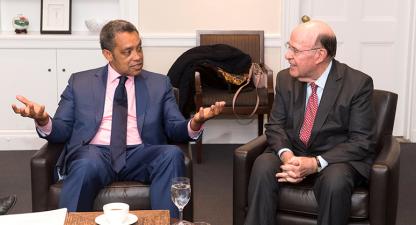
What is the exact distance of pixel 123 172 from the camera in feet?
10.9

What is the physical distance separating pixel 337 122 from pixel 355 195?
395 mm

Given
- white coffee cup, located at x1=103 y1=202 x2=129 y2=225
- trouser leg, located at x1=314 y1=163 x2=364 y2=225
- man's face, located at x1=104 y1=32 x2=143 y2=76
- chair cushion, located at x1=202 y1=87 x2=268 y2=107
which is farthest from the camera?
chair cushion, located at x1=202 y1=87 x2=268 y2=107

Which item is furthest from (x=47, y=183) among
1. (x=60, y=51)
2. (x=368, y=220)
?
(x=60, y=51)

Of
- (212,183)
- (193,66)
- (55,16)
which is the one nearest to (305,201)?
(212,183)

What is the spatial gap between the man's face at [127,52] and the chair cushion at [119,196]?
646 mm

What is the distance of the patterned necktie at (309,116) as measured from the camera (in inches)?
132

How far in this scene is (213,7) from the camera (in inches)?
219

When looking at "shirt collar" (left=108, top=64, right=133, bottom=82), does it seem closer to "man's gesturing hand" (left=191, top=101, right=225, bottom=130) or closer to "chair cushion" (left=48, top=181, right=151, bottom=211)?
"man's gesturing hand" (left=191, top=101, right=225, bottom=130)

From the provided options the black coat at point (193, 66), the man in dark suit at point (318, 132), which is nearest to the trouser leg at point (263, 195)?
the man in dark suit at point (318, 132)

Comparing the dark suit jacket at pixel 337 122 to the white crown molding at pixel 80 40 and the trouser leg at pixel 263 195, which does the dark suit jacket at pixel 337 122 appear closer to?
the trouser leg at pixel 263 195

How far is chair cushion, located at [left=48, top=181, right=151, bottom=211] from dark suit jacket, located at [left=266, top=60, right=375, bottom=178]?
0.70 metres

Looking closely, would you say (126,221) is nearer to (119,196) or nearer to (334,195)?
(119,196)

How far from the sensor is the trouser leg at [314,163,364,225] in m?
2.99

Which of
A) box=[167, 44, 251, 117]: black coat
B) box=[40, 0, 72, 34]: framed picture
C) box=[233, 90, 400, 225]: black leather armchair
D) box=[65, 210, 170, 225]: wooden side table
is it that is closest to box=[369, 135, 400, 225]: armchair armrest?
box=[233, 90, 400, 225]: black leather armchair
